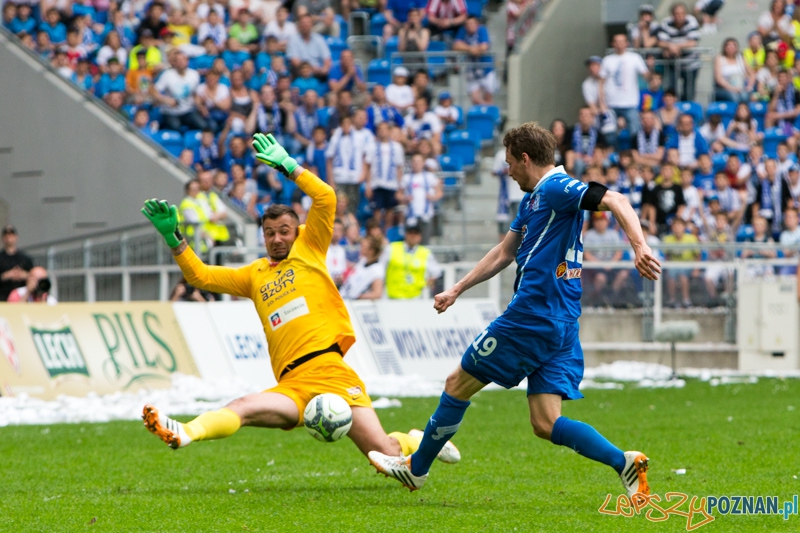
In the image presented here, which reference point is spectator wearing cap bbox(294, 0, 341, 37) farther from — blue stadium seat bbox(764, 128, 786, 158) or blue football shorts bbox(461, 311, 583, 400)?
blue football shorts bbox(461, 311, 583, 400)

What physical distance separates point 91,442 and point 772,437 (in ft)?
19.7

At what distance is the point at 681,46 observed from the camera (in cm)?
2294

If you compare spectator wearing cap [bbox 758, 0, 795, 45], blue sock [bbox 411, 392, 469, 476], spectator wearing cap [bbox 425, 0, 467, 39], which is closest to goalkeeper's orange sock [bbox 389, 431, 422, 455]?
blue sock [bbox 411, 392, 469, 476]

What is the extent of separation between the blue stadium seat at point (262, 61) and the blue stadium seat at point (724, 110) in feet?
26.3

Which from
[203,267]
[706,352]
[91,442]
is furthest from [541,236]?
[706,352]

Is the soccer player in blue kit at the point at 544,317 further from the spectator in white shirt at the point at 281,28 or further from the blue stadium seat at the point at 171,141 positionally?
the spectator in white shirt at the point at 281,28

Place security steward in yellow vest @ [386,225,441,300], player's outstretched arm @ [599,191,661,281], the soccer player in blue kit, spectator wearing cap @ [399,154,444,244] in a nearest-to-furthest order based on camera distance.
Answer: player's outstretched arm @ [599,191,661,281], the soccer player in blue kit, security steward in yellow vest @ [386,225,441,300], spectator wearing cap @ [399,154,444,244]

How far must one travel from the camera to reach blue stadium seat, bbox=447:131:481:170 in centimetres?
2214

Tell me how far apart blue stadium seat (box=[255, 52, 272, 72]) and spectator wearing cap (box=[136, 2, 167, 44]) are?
2102 millimetres

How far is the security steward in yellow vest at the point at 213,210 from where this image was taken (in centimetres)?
1861

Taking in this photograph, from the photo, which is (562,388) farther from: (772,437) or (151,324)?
(151,324)

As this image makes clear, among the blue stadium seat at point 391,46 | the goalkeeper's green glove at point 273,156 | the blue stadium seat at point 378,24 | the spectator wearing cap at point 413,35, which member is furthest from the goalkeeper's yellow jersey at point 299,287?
the blue stadium seat at point 378,24

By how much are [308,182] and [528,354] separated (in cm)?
210

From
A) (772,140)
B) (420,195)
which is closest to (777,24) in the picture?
(772,140)
